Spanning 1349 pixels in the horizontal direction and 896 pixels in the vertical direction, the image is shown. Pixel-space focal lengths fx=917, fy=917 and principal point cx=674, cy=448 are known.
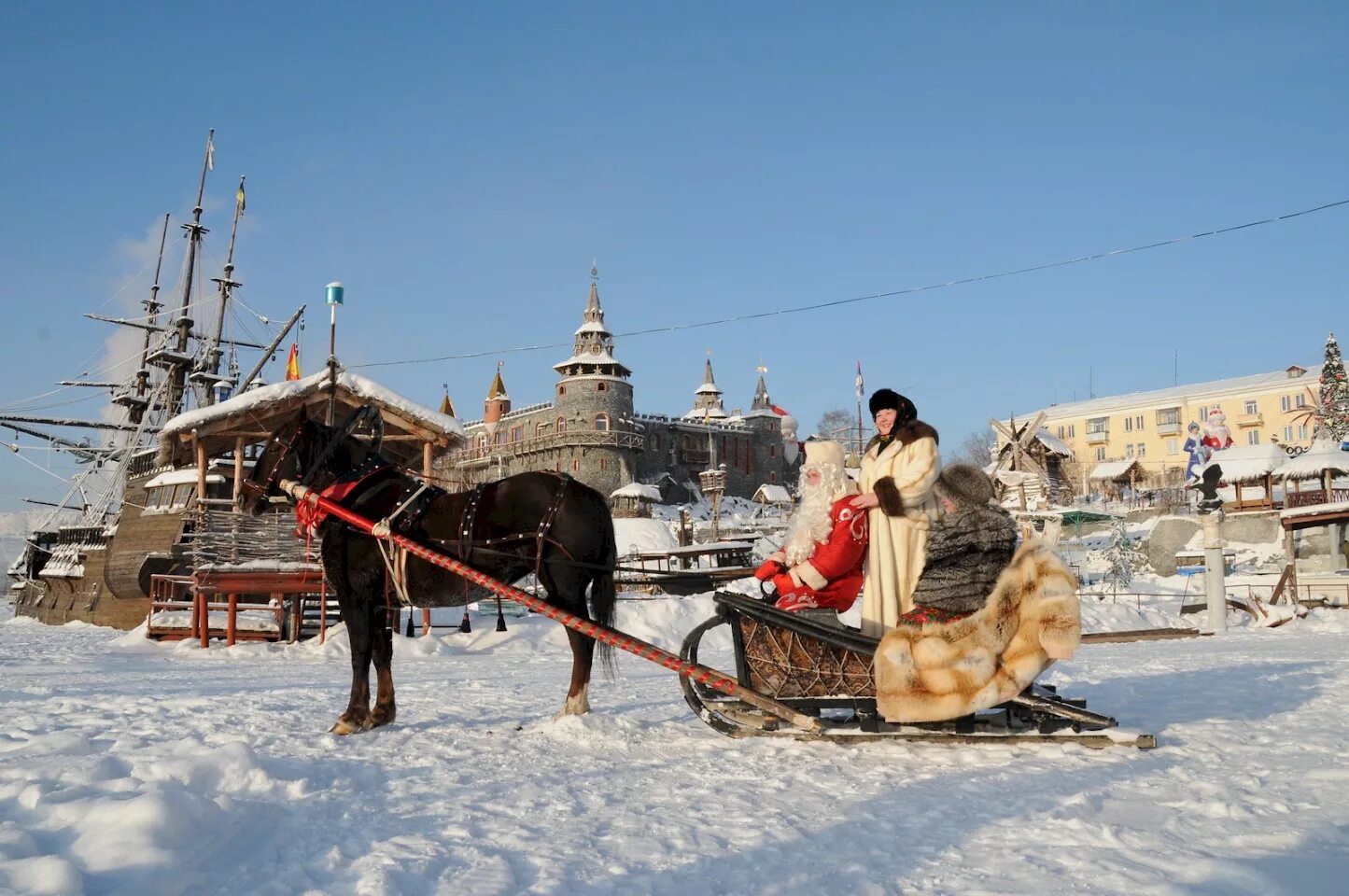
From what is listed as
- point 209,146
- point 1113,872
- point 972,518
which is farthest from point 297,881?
point 209,146

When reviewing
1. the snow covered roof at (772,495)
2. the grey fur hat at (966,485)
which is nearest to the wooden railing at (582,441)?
the snow covered roof at (772,495)

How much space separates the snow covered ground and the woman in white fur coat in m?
0.94

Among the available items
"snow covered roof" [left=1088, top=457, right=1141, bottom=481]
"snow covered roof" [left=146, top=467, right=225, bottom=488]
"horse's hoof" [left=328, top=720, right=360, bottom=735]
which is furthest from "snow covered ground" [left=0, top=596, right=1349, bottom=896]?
"snow covered roof" [left=1088, top=457, right=1141, bottom=481]

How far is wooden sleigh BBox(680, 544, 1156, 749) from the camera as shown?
5.37 meters

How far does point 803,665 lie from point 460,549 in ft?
9.05

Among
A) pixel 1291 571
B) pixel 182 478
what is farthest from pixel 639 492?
pixel 1291 571

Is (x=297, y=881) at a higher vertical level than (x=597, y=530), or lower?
lower

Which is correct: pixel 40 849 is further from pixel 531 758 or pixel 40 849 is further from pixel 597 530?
pixel 597 530

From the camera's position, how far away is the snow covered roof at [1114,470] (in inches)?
2785

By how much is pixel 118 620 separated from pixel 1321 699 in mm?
29304

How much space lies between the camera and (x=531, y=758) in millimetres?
5664

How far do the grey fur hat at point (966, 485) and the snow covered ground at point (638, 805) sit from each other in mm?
1540

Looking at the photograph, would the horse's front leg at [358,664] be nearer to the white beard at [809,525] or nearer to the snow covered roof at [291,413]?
→ the white beard at [809,525]

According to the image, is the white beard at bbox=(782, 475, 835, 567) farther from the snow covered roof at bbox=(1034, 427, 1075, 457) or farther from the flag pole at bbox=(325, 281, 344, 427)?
the snow covered roof at bbox=(1034, 427, 1075, 457)
